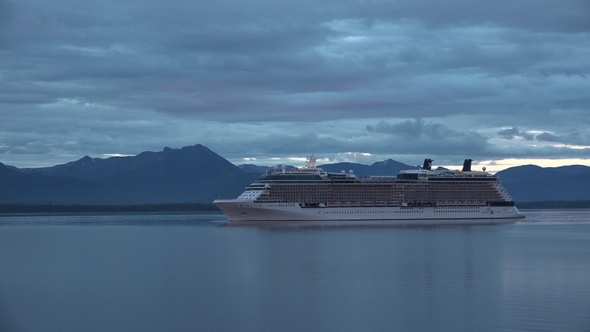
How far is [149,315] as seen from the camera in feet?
92.4

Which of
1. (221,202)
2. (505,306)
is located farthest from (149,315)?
(221,202)

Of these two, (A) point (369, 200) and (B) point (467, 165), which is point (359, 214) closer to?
(A) point (369, 200)

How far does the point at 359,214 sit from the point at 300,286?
2198 inches

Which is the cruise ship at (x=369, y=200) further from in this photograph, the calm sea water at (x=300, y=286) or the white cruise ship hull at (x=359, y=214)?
the calm sea water at (x=300, y=286)

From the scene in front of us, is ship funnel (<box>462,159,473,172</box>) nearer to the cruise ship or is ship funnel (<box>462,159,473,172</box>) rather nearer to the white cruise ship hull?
the cruise ship

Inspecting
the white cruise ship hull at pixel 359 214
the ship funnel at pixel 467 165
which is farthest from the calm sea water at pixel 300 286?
the ship funnel at pixel 467 165

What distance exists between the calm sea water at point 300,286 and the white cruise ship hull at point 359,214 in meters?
26.9

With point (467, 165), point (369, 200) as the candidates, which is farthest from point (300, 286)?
point (467, 165)

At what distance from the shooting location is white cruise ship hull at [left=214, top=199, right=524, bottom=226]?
85688mm

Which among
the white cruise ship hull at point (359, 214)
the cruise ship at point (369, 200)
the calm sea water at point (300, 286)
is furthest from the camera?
the cruise ship at point (369, 200)

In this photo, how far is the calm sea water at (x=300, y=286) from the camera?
88.1 feet

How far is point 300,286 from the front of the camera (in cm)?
3444

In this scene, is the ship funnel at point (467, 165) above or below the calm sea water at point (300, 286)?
above

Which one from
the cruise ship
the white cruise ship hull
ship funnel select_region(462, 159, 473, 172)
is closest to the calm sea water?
the white cruise ship hull
